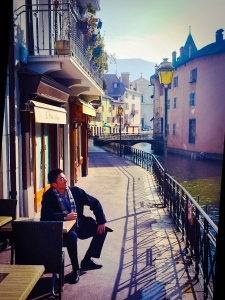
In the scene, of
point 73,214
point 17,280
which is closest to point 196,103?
point 73,214

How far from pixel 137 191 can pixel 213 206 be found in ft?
11.1

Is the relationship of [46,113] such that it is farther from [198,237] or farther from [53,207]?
[198,237]

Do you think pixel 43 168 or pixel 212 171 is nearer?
pixel 43 168

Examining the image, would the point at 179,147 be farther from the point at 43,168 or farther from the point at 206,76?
the point at 43,168

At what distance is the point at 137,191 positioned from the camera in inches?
385

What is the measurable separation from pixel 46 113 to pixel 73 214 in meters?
2.54

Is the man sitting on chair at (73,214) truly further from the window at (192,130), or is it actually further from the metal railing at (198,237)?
the window at (192,130)

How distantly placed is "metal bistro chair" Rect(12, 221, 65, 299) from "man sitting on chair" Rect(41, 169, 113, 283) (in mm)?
561

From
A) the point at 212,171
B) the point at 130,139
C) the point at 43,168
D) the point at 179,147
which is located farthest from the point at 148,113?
the point at 43,168

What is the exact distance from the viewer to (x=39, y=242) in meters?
2.96

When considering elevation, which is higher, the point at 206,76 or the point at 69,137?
the point at 206,76

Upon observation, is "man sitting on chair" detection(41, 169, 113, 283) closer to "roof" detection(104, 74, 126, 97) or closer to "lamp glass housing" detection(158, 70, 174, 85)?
"lamp glass housing" detection(158, 70, 174, 85)

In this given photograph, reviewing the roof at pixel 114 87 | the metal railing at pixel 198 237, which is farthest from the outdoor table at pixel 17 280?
the roof at pixel 114 87

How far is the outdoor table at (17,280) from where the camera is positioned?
6.33 ft
